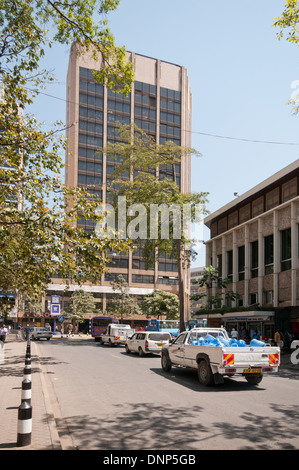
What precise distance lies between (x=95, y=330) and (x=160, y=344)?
72.0 ft

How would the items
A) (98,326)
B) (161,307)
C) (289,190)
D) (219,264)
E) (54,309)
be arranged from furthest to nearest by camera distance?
(161,307)
(98,326)
(219,264)
(54,309)
(289,190)

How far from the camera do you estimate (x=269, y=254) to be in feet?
114

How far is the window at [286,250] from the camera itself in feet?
104

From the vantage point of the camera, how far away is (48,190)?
50.1ft

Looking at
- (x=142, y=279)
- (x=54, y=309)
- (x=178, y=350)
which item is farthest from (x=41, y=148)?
(x=142, y=279)

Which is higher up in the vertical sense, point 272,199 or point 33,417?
point 272,199

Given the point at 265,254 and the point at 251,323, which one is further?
the point at 265,254

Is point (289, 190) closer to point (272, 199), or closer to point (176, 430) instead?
point (272, 199)

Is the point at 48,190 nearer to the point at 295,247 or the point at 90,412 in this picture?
the point at 90,412

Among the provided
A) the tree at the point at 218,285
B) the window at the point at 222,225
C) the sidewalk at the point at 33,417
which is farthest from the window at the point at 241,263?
the sidewalk at the point at 33,417

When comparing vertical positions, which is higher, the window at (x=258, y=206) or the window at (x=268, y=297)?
the window at (x=258, y=206)

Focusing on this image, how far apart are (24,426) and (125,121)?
89.7m

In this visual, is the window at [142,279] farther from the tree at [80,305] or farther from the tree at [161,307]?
the tree at [161,307]

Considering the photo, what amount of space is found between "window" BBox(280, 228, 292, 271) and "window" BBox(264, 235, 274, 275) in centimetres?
153
